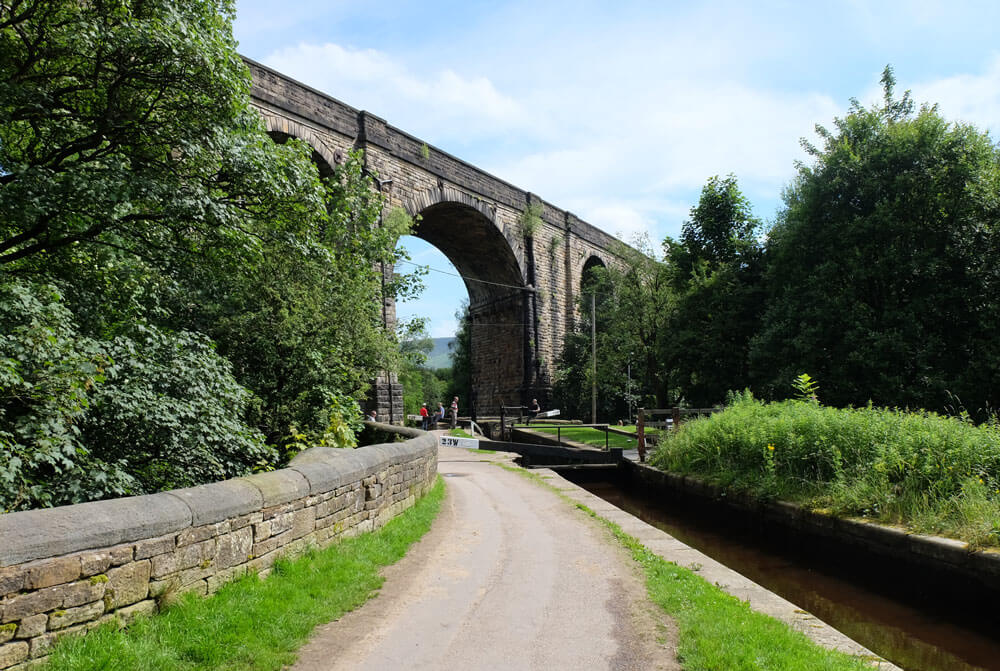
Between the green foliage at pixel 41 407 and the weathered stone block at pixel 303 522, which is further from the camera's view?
the weathered stone block at pixel 303 522

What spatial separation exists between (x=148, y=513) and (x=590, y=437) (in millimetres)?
16355

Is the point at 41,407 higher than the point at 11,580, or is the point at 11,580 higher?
the point at 41,407

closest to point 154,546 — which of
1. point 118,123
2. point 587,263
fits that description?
point 118,123

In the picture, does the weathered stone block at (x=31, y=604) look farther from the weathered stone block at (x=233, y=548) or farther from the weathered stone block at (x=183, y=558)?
the weathered stone block at (x=233, y=548)

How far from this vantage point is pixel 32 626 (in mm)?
2832

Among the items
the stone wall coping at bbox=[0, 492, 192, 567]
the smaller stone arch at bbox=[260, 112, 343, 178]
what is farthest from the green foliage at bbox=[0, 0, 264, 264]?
the smaller stone arch at bbox=[260, 112, 343, 178]

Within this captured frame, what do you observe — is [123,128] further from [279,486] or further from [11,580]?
[11,580]

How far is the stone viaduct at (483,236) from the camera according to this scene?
725 inches

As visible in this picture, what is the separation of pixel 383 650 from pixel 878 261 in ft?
49.9

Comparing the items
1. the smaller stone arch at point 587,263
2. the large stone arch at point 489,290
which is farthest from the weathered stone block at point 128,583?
the smaller stone arch at point 587,263

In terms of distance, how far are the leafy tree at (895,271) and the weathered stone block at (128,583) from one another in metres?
14.9

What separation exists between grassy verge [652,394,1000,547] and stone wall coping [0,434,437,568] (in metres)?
6.22

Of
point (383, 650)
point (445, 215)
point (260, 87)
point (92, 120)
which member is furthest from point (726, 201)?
A: point (383, 650)

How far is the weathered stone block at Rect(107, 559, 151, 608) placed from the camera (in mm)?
3230
